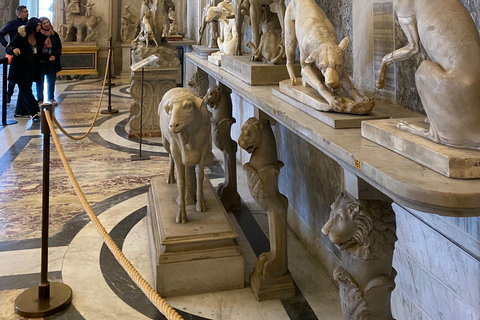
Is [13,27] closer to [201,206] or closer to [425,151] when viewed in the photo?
[201,206]

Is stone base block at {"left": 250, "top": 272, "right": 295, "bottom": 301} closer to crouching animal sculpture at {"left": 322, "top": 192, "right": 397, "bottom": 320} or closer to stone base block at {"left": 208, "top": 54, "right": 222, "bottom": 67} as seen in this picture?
crouching animal sculpture at {"left": 322, "top": 192, "right": 397, "bottom": 320}

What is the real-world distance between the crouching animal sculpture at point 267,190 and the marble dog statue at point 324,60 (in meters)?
0.87

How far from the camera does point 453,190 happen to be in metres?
1.44

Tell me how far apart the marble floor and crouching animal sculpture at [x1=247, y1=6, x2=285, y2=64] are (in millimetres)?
1731

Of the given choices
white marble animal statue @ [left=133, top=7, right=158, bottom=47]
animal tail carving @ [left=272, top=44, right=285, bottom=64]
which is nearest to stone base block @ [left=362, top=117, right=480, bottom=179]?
animal tail carving @ [left=272, top=44, right=285, bottom=64]

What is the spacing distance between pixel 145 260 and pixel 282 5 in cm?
246

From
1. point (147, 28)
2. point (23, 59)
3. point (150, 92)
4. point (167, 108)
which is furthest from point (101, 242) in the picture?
point (23, 59)

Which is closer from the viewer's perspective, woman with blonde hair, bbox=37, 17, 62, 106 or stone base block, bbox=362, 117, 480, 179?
stone base block, bbox=362, 117, 480, 179

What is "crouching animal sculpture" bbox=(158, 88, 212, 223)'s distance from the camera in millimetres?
3678

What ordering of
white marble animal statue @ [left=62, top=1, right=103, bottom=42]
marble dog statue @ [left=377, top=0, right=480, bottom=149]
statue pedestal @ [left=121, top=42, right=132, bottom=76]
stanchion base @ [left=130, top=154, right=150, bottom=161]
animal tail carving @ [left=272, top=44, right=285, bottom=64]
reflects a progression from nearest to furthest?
marble dog statue @ [left=377, top=0, right=480, bottom=149] < animal tail carving @ [left=272, top=44, right=285, bottom=64] < stanchion base @ [left=130, top=154, right=150, bottom=161] < white marble animal statue @ [left=62, top=1, right=103, bottom=42] < statue pedestal @ [left=121, top=42, right=132, bottom=76]

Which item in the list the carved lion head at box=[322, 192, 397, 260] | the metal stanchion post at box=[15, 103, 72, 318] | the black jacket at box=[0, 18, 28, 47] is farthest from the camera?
the black jacket at box=[0, 18, 28, 47]

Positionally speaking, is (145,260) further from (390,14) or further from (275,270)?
(390,14)

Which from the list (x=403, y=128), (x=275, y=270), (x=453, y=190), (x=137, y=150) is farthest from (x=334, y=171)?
(x=137, y=150)

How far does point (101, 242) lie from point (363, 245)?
3.08m
